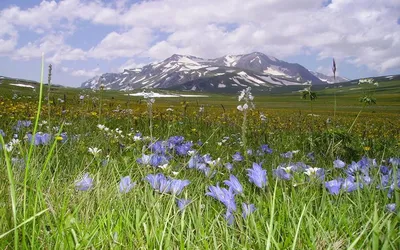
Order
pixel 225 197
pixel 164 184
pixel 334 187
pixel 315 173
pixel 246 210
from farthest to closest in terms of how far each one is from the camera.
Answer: pixel 315 173 < pixel 334 187 < pixel 164 184 < pixel 225 197 < pixel 246 210

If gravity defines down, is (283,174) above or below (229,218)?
above

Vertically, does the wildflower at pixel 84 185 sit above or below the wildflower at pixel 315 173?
below

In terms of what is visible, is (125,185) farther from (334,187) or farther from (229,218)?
(334,187)

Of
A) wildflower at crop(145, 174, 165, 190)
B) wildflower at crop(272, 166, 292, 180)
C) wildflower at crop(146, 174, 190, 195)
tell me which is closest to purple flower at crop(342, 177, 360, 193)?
wildflower at crop(272, 166, 292, 180)

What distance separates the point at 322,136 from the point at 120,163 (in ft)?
11.0

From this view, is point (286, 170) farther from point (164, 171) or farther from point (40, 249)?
point (40, 249)

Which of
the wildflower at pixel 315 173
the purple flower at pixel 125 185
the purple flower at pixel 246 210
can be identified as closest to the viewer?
the purple flower at pixel 246 210

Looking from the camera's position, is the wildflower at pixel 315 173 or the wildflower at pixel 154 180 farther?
the wildflower at pixel 315 173

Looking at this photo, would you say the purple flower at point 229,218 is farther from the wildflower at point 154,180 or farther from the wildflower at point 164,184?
the wildflower at point 154,180

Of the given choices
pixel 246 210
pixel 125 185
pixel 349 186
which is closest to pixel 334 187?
pixel 349 186

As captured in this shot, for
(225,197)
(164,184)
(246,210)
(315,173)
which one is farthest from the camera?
(315,173)

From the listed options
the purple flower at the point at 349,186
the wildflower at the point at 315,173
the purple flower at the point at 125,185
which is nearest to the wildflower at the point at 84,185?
the purple flower at the point at 125,185

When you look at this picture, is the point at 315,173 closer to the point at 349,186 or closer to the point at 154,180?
the point at 349,186

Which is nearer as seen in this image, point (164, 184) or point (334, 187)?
point (164, 184)
